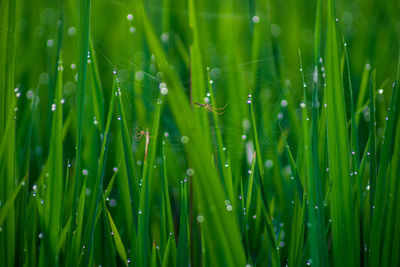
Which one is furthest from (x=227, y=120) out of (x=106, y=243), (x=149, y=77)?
(x=106, y=243)

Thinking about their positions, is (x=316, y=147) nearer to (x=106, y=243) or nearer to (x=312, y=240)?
(x=312, y=240)

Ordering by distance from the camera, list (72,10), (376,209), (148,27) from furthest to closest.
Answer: (72,10)
(376,209)
(148,27)

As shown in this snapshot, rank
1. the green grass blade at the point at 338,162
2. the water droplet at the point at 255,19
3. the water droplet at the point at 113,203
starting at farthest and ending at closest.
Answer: the water droplet at the point at 255,19 < the water droplet at the point at 113,203 < the green grass blade at the point at 338,162

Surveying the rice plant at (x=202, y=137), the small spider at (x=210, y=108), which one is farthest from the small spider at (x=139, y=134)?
the small spider at (x=210, y=108)

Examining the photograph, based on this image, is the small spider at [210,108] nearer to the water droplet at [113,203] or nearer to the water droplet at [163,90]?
the water droplet at [163,90]

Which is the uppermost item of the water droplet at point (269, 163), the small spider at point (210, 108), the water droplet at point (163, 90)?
the water droplet at point (163, 90)

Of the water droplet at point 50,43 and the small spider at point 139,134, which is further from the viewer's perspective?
the water droplet at point 50,43

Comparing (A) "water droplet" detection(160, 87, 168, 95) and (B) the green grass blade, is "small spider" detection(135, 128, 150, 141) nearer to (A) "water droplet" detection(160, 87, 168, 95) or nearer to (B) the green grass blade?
(A) "water droplet" detection(160, 87, 168, 95)

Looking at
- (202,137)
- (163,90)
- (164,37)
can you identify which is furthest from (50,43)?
(202,137)

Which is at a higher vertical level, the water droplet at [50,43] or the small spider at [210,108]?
the water droplet at [50,43]
